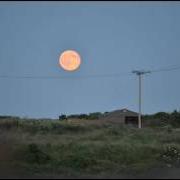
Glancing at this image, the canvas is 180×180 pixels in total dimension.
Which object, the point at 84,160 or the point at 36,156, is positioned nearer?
the point at 84,160

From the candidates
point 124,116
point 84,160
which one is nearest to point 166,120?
point 124,116

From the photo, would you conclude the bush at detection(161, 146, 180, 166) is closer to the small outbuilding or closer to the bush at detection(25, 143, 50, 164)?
the bush at detection(25, 143, 50, 164)

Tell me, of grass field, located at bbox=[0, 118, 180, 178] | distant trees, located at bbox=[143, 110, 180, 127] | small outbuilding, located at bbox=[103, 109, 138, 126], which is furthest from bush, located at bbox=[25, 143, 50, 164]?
small outbuilding, located at bbox=[103, 109, 138, 126]

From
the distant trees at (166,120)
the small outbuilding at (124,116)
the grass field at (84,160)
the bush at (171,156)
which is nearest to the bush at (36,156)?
the grass field at (84,160)

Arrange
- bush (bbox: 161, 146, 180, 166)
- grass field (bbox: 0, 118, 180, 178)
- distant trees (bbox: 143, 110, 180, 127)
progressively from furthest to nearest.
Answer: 1. distant trees (bbox: 143, 110, 180, 127)
2. bush (bbox: 161, 146, 180, 166)
3. grass field (bbox: 0, 118, 180, 178)

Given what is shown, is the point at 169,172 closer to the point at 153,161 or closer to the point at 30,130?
the point at 153,161

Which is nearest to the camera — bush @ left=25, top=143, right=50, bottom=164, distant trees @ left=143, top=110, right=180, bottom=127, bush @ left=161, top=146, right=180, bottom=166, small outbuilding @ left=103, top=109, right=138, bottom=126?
bush @ left=25, top=143, right=50, bottom=164

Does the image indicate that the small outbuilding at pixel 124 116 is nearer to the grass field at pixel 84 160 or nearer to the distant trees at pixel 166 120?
the distant trees at pixel 166 120

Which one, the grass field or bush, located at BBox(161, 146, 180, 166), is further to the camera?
bush, located at BBox(161, 146, 180, 166)

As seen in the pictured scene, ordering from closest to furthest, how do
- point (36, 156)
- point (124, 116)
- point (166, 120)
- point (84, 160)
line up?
point (84, 160) → point (36, 156) → point (166, 120) → point (124, 116)

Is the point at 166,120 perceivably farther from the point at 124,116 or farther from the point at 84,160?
the point at 84,160

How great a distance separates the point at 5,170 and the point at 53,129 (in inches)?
995

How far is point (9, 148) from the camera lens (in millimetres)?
21141

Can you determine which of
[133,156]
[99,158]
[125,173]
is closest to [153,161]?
[133,156]
